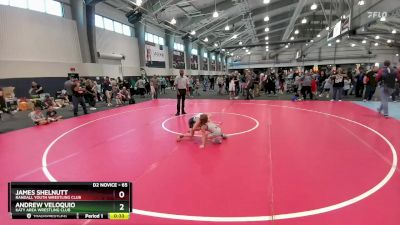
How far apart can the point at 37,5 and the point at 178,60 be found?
1809 centimetres

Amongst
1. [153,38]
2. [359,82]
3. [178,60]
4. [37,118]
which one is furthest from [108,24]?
[359,82]

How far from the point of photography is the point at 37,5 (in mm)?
15383

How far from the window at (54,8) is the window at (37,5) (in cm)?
26

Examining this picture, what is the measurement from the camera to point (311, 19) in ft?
99.2

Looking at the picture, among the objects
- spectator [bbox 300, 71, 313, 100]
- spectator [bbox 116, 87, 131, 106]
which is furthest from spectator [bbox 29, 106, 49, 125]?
spectator [bbox 300, 71, 313, 100]

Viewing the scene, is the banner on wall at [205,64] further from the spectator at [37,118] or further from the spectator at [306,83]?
the spectator at [37,118]

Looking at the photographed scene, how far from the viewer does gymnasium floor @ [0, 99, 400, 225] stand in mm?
3205

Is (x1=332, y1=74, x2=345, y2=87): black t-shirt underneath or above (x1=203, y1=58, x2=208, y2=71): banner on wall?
underneath

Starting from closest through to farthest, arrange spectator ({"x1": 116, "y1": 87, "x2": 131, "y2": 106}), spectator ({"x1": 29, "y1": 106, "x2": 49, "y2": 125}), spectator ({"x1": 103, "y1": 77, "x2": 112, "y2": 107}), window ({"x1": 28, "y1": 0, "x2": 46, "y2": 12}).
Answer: spectator ({"x1": 29, "y1": 106, "x2": 49, "y2": 125})
window ({"x1": 28, "y1": 0, "x2": 46, "y2": 12})
spectator ({"x1": 116, "y1": 87, "x2": 131, "y2": 106})
spectator ({"x1": 103, "y1": 77, "x2": 112, "y2": 107})

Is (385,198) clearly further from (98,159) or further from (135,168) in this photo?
(98,159)

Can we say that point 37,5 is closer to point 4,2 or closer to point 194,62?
point 4,2

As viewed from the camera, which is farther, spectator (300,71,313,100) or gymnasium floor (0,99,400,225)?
spectator (300,71,313,100)
